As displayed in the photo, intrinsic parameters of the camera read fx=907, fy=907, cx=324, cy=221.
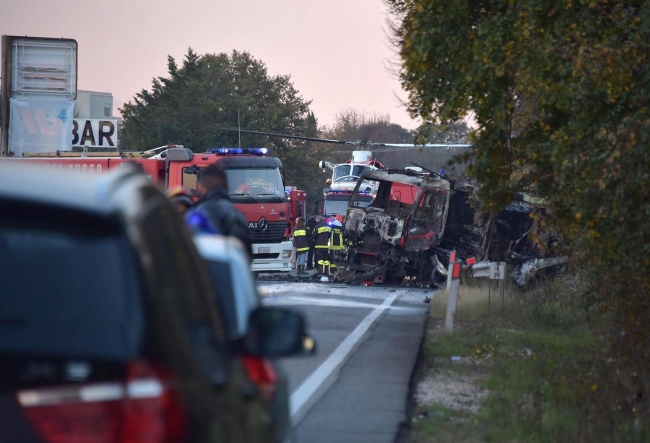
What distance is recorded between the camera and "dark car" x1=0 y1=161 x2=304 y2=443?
76.5 inches

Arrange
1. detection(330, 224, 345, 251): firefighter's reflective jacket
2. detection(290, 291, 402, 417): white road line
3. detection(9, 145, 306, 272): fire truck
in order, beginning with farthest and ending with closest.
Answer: detection(330, 224, 345, 251): firefighter's reflective jacket → detection(9, 145, 306, 272): fire truck → detection(290, 291, 402, 417): white road line

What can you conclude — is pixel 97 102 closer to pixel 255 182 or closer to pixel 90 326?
pixel 255 182

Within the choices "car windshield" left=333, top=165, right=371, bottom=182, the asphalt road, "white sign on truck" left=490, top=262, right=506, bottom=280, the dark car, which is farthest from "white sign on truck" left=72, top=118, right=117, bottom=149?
the dark car

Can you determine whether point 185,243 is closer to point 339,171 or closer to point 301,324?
point 301,324

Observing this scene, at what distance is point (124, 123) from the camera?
70.9m

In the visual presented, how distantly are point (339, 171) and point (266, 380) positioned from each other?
136 ft

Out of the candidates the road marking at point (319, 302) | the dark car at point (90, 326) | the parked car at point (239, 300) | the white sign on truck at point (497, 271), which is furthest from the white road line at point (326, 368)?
the dark car at point (90, 326)

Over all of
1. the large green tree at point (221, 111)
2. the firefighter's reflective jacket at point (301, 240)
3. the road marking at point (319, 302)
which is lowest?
the road marking at point (319, 302)

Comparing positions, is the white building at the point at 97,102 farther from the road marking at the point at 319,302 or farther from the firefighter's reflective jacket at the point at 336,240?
the road marking at the point at 319,302

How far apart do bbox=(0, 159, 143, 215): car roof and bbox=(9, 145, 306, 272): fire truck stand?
1799cm

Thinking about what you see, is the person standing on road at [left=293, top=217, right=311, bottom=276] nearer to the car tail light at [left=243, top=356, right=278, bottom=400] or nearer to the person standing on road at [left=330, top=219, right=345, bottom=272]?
the person standing on road at [left=330, top=219, right=345, bottom=272]

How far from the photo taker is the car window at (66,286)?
2.01m

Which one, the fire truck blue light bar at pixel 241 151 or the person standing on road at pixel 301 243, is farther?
the person standing on road at pixel 301 243

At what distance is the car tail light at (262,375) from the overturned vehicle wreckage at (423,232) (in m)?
19.6
